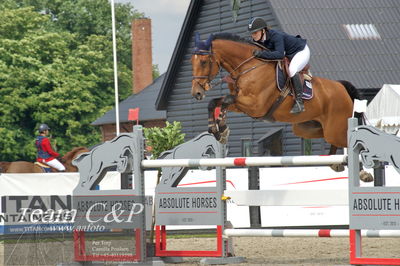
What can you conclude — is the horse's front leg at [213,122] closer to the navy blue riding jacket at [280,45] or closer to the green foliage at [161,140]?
the navy blue riding jacket at [280,45]

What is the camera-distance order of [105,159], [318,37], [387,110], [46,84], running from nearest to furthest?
[105,159], [387,110], [318,37], [46,84]

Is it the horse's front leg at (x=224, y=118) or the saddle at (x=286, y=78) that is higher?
the saddle at (x=286, y=78)

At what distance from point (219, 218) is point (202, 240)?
13.7 feet

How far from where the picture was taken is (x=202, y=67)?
9711 millimetres

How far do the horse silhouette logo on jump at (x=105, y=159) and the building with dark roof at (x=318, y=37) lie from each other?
49.5ft

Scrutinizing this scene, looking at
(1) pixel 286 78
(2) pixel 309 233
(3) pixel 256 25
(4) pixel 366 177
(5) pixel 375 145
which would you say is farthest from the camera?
(1) pixel 286 78

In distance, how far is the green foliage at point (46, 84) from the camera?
4609cm

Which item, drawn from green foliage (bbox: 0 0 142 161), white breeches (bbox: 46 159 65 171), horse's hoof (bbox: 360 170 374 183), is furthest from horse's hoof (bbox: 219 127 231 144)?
green foliage (bbox: 0 0 142 161)

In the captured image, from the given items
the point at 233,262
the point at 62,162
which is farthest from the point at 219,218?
the point at 62,162

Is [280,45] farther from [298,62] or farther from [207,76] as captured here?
[207,76]

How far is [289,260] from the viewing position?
1045cm

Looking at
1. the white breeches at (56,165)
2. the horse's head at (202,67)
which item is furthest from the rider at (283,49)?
the white breeches at (56,165)

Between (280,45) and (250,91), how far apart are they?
60cm

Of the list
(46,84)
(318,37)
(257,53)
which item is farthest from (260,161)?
(46,84)
